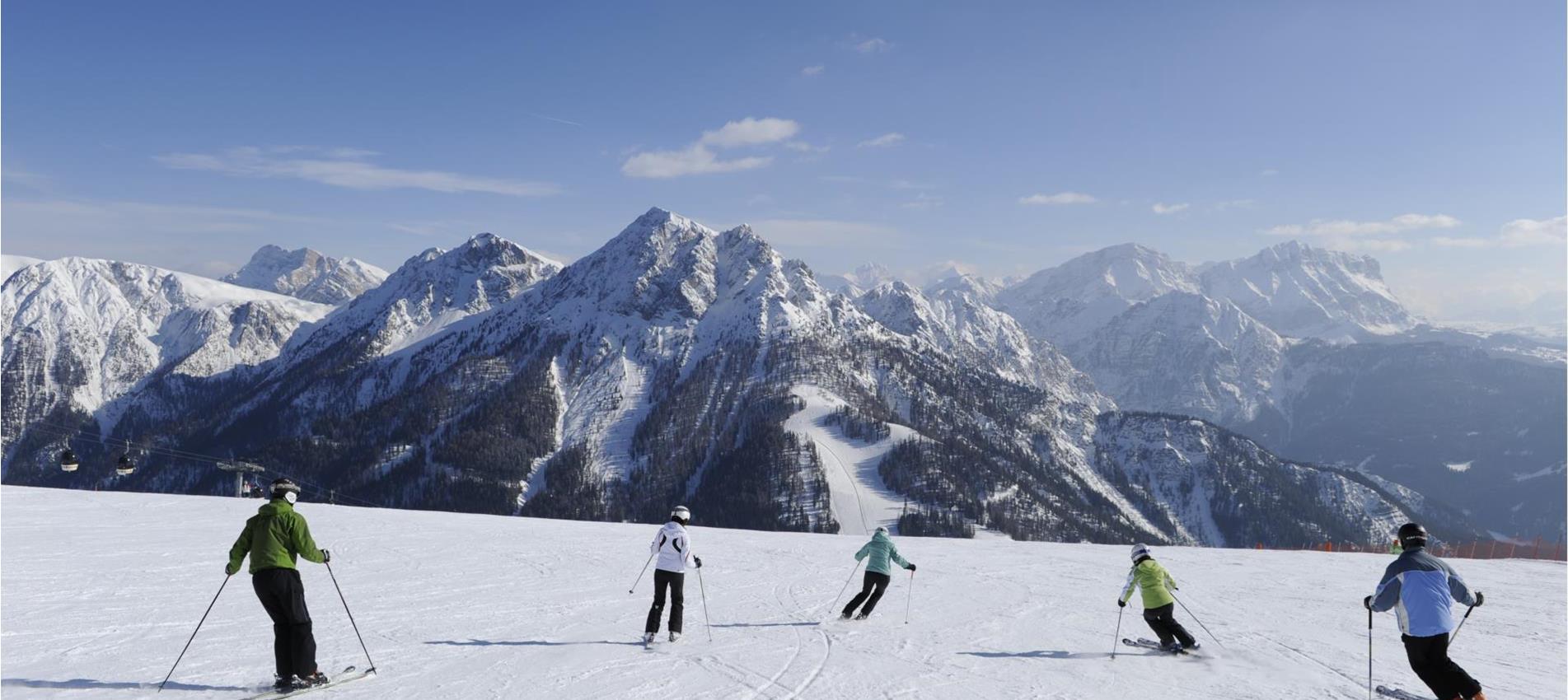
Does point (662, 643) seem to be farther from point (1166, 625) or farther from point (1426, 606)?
point (1426, 606)

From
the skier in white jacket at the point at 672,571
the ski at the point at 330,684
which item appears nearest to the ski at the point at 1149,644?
the skier in white jacket at the point at 672,571

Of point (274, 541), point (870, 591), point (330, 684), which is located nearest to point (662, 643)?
point (870, 591)

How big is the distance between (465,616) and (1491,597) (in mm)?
30797

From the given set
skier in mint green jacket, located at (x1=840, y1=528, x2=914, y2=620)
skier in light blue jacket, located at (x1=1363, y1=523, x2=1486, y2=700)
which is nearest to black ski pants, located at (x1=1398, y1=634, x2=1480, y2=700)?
skier in light blue jacket, located at (x1=1363, y1=523, x2=1486, y2=700)

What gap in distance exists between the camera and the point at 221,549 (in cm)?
2467

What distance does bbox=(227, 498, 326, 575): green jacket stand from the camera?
1159cm

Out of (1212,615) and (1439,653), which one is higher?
(1439,653)

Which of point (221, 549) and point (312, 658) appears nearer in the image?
point (312, 658)

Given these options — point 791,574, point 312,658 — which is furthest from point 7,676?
point 791,574

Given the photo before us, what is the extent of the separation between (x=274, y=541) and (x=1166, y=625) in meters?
15.4

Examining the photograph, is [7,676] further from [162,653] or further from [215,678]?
[215,678]

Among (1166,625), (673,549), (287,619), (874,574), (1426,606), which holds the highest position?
(673,549)

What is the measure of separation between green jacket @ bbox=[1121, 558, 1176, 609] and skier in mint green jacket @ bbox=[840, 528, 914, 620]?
181 inches

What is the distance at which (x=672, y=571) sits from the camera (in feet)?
51.1
